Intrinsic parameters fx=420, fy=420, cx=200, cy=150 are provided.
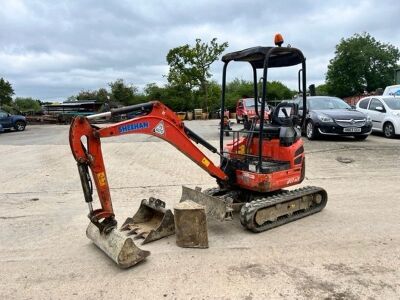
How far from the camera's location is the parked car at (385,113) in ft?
49.9

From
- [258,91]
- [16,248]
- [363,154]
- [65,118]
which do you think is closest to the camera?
[16,248]

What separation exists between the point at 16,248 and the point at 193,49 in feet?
136

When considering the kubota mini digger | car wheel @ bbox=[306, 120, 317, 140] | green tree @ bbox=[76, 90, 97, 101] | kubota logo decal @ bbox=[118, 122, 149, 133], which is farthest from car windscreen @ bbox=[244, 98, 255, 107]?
green tree @ bbox=[76, 90, 97, 101]

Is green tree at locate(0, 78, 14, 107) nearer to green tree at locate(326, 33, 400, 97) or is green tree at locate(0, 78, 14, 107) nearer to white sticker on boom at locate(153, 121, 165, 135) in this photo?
green tree at locate(326, 33, 400, 97)

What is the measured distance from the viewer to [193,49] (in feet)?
147

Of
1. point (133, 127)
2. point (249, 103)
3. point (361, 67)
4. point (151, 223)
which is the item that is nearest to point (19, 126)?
point (249, 103)

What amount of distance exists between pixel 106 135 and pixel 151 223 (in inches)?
65.6

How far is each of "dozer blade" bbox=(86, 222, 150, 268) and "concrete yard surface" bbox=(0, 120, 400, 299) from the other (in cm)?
10

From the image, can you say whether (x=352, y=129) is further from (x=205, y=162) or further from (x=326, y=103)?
(x=205, y=162)

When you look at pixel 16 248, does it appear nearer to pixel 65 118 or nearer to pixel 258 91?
pixel 258 91

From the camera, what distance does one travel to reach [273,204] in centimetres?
569

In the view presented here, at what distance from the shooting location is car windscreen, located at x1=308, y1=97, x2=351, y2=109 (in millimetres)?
14883

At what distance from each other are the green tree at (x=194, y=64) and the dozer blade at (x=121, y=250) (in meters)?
39.7

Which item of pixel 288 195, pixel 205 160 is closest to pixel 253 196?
pixel 288 195
